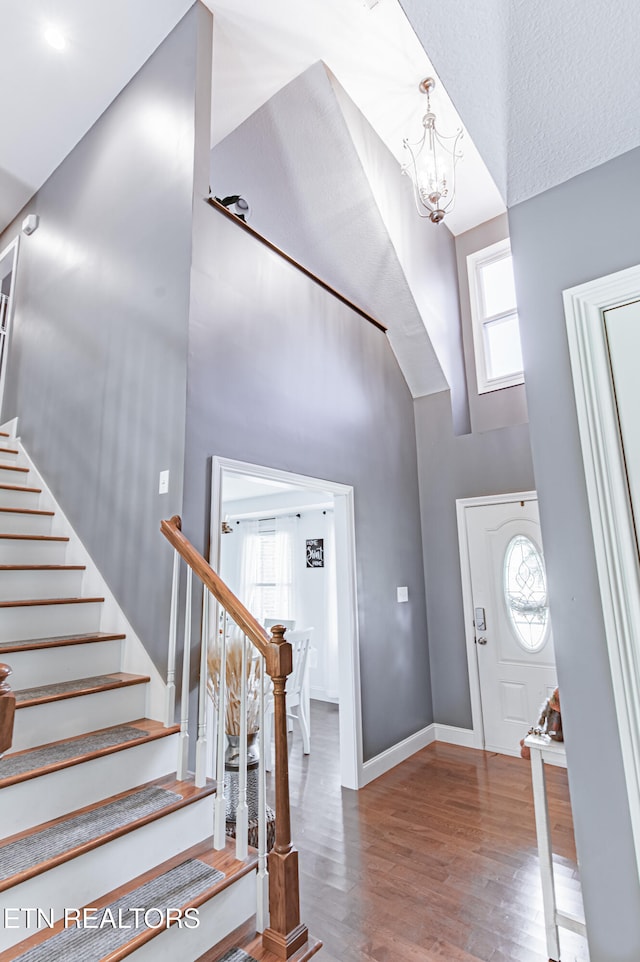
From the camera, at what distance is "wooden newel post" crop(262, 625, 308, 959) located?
1620 millimetres

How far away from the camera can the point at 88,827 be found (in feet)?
5.37

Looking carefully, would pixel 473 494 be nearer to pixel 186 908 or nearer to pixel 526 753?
pixel 526 753

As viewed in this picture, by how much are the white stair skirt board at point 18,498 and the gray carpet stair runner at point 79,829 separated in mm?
2044

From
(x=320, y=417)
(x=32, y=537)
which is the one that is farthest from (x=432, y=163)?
(x=32, y=537)

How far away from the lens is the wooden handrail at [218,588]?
5.83 feet

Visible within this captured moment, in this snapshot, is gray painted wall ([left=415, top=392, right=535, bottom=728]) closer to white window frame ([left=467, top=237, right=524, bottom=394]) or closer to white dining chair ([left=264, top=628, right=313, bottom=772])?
white window frame ([left=467, top=237, right=524, bottom=394])

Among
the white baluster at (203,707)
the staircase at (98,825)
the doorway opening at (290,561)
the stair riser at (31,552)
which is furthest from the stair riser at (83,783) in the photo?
the doorway opening at (290,561)

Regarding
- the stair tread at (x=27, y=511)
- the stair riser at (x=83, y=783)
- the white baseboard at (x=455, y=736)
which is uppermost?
the stair tread at (x=27, y=511)

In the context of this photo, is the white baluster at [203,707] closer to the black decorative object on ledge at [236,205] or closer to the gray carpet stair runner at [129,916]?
the gray carpet stair runner at [129,916]

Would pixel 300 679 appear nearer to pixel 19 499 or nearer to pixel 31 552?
pixel 31 552

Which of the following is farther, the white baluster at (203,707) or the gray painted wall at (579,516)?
the white baluster at (203,707)

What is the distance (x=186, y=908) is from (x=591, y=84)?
2.57 m

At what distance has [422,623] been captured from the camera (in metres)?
4.19

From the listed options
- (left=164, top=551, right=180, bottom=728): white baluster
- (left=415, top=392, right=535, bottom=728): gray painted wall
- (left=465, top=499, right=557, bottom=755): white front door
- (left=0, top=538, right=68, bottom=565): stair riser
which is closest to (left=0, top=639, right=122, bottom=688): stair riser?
(left=164, top=551, right=180, bottom=728): white baluster
